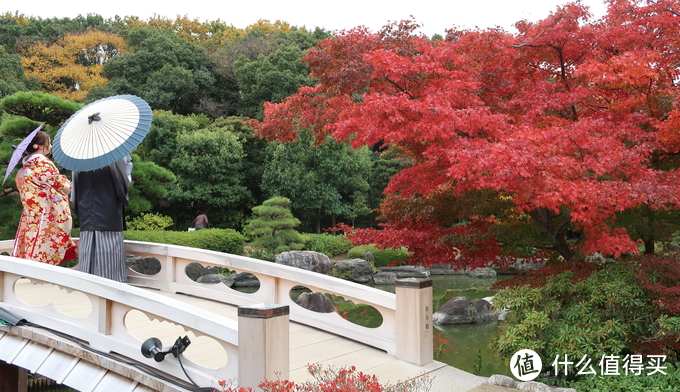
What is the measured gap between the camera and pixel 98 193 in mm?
5082

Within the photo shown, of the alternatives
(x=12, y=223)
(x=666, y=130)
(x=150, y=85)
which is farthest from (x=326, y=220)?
(x=666, y=130)

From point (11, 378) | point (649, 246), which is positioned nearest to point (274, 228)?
point (11, 378)

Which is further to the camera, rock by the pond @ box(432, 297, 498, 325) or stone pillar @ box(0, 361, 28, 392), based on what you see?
rock by the pond @ box(432, 297, 498, 325)

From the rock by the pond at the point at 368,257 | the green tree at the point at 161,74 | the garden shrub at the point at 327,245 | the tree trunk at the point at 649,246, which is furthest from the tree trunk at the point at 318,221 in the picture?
the tree trunk at the point at 649,246

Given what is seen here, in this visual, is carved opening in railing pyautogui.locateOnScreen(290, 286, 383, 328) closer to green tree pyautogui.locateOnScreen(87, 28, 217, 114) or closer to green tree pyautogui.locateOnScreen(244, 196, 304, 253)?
green tree pyautogui.locateOnScreen(244, 196, 304, 253)

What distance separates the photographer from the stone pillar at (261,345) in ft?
9.70

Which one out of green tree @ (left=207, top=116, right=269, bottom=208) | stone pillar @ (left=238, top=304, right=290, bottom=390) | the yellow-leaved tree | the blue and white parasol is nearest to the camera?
stone pillar @ (left=238, top=304, right=290, bottom=390)

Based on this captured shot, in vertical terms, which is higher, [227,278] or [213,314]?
[213,314]

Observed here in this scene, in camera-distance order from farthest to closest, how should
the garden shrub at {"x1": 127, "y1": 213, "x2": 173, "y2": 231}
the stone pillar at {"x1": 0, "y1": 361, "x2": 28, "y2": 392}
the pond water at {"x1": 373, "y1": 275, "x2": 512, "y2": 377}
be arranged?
the garden shrub at {"x1": 127, "y1": 213, "x2": 173, "y2": 231}
the pond water at {"x1": 373, "y1": 275, "x2": 512, "y2": 377}
the stone pillar at {"x1": 0, "y1": 361, "x2": 28, "y2": 392}

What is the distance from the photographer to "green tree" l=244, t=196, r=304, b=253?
14.4 metres

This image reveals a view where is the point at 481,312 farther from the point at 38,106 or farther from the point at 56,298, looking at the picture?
the point at 38,106

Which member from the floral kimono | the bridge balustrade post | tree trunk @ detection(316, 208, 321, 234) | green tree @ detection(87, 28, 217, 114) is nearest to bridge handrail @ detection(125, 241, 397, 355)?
the bridge balustrade post

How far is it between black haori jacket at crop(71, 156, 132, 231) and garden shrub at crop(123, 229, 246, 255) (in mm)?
8542

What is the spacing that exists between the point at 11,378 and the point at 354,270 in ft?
31.3
